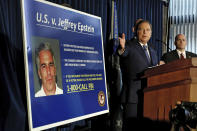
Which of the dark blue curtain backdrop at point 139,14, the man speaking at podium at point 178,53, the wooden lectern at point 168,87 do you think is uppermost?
the dark blue curtain backdrop at point 139,14

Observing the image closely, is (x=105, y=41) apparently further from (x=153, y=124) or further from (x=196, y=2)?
(x=196, y=2)

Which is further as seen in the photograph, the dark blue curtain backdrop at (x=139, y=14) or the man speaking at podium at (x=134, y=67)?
the dark blue curtain backdrop at (x=139, y=14)

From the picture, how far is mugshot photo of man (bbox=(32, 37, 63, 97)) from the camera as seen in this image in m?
1.55

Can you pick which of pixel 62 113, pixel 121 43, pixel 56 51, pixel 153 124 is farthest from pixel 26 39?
pixel 153 124

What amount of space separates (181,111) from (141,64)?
97 centimetres

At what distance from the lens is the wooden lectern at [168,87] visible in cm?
134

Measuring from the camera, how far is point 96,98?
81.8 inches

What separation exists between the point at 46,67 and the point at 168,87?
83 centimetres

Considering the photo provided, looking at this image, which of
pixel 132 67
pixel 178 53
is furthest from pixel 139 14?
pixel 132 67

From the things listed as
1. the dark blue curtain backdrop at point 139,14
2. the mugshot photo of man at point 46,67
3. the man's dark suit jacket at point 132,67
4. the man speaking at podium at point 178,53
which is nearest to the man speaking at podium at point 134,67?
the man's dark suit jacket at point 132,67

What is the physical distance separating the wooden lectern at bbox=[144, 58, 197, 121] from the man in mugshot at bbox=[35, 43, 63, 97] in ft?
Result: 2.15

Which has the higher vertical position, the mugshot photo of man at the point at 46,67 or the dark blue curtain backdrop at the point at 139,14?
the dark blue curtain backdrop at the point at 139,14

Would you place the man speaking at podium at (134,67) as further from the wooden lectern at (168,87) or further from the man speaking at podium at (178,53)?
the man speaking at podium at (178,53)

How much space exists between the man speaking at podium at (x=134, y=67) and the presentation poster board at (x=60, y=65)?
279 millimetres
